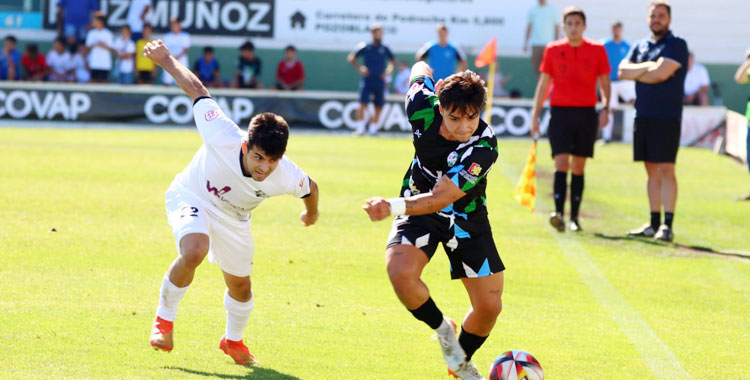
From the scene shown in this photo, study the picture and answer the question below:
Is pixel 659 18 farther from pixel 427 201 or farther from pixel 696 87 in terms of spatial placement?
pixel 696 87

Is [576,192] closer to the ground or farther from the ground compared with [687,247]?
farther from the ground

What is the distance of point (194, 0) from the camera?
30031 mm

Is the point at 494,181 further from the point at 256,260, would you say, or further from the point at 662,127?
the point at 256,260

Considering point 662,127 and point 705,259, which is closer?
point 705,259

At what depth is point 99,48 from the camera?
26.3m

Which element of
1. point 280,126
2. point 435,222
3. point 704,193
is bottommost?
point 704,193

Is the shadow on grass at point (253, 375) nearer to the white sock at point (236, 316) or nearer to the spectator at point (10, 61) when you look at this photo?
the white sock at point (236, 316)

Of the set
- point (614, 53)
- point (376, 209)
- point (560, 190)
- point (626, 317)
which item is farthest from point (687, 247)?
point (614, 53)

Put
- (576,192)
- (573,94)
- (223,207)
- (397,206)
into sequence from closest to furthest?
(397,206) < (223,207) < (573,94) < (576,192)

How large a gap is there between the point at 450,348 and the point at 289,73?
71.8ft

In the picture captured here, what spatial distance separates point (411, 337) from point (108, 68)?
21.3 meters

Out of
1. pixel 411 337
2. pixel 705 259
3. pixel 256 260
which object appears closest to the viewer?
pixel 411 337

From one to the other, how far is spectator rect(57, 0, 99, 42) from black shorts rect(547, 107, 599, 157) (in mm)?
19103

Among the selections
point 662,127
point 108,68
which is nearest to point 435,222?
point 662,127
